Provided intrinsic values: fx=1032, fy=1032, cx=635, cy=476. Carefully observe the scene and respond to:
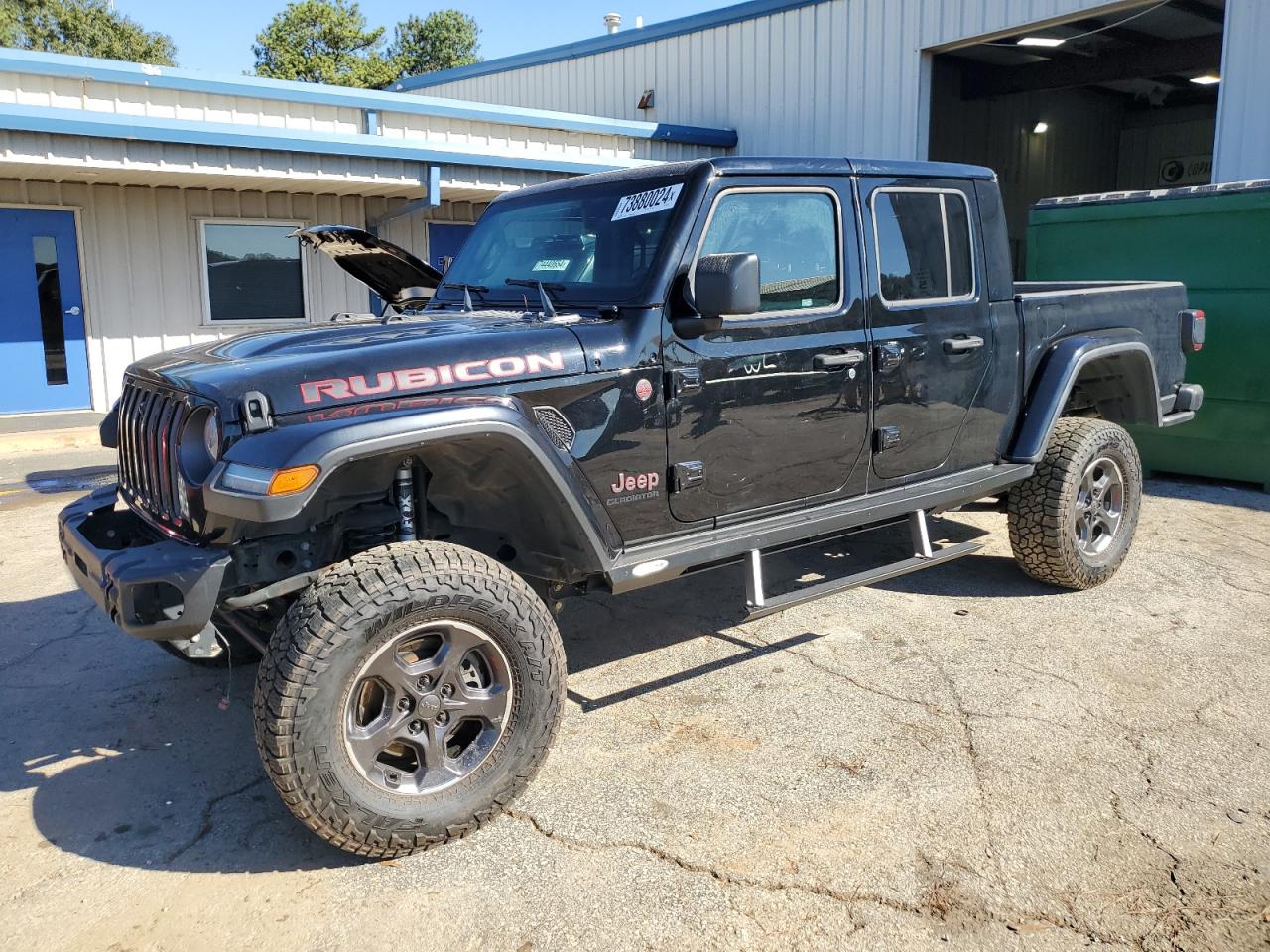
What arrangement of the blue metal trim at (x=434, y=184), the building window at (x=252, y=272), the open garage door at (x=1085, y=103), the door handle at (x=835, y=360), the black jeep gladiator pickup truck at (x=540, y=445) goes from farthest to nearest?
the open garage door at (x=1085, y=103) < the building window at (x=252, y=272) < the blue metal trim at (x=434, y=184) < the door handle at (x=835, y=360) < the black jeep gladiator pickup truck at (x=540, y=445)

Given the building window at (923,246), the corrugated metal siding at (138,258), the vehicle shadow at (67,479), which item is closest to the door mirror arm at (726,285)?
the building window at (923,246)

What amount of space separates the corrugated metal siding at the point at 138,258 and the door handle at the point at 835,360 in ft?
29.8

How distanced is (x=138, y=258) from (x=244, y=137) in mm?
2432

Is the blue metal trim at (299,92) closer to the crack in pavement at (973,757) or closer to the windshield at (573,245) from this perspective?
the windshield at (573,245)

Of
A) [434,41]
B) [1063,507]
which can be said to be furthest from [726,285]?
[434,41]

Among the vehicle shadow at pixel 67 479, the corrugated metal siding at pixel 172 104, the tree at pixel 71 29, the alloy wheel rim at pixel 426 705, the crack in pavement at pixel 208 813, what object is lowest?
the crack in pavement at pixel 208 813

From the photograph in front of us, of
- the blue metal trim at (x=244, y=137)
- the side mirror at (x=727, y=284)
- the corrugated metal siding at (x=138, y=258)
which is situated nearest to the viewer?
the side mirror at (x=727, y=284)

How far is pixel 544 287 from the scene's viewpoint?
3996 mm

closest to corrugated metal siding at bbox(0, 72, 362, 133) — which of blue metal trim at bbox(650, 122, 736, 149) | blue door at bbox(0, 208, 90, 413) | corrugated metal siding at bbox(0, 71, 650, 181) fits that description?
corrugated metal siding at bbox(0, 71, 650, 181)

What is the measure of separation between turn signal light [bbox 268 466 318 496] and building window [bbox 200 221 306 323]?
10282mm

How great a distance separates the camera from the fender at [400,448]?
2.79m

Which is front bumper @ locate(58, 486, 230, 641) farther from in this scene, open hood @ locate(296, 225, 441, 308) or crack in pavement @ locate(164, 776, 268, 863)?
open hood @ locate(296, 225, 441, 308)

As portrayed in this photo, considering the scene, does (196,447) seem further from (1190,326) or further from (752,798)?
(1190,326)

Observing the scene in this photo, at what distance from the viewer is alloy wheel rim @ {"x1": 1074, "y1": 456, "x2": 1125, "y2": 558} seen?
5234mm
